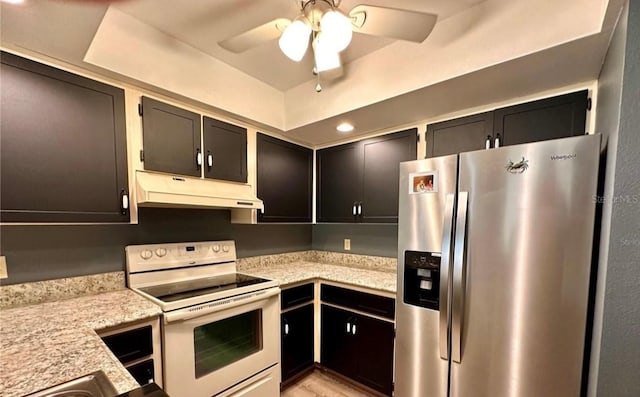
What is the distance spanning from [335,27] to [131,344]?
5.63 ft

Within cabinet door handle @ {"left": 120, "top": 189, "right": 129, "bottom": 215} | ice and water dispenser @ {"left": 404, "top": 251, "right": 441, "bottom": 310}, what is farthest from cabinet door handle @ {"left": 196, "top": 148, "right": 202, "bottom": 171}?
ice and water dispenser @ {"left": 404, "top": 251, "right": 441, "bottom": 310}

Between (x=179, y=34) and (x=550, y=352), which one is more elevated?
(x=179, y=34)

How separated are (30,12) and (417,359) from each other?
239 cm

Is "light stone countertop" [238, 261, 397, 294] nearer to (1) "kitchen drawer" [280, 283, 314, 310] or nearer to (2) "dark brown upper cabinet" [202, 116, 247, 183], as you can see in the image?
(1) "kitchen drawer" [280, 283, 314, 310]

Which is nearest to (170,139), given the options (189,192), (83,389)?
(189,192)

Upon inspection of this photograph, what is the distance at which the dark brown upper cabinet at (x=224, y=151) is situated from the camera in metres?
1.93

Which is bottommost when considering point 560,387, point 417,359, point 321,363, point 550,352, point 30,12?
point 321,363

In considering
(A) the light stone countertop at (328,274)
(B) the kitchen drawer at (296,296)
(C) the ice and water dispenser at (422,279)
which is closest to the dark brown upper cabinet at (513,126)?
(C) the ice and water dispenser at (422,279)

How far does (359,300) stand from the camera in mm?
2033

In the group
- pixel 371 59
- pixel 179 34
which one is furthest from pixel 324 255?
pixel 179 34

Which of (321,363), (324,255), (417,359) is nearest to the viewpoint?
(417,359)

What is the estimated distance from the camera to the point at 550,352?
1.13 meters

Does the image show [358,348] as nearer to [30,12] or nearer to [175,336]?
[175,336]

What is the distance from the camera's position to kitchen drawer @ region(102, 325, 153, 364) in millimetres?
1233
